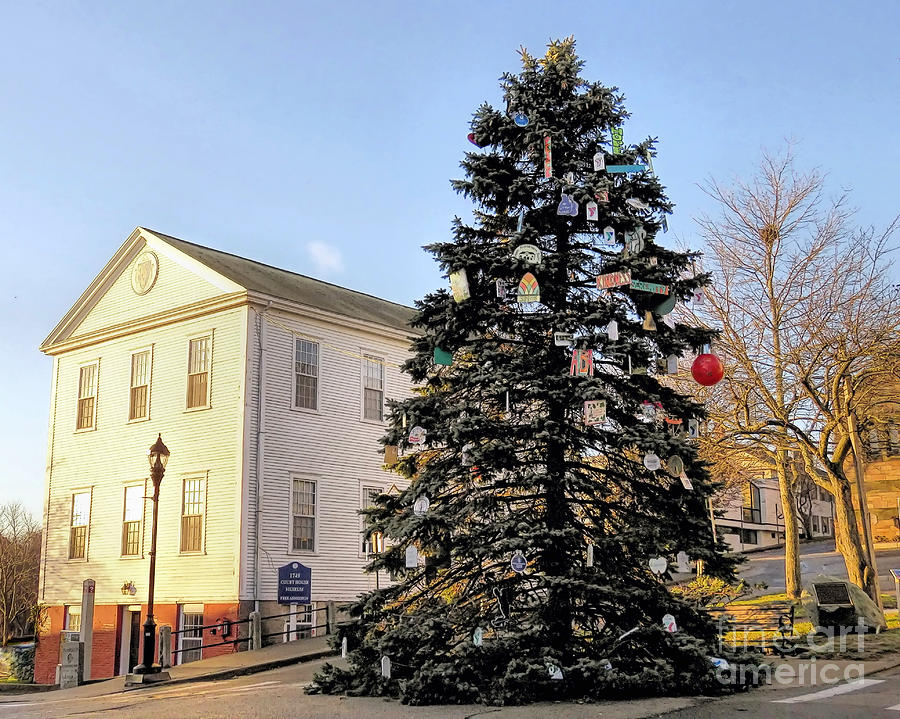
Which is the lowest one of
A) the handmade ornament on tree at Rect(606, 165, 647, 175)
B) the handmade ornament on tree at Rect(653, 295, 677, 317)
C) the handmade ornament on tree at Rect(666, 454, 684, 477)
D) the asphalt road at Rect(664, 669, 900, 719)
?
the asphalt road at Rect(664, 669, 900, 719)

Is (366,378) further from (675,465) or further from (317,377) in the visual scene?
(675,465)

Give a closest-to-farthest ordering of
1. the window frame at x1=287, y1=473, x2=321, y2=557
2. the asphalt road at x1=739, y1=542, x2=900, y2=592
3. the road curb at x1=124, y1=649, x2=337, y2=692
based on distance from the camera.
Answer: the road curb at x1=124, y1=649, x2=337, y2=692
the window frame at x1=287, y1=473, x2=321, y2=557
the asphalt road at x1=739, y1=542, x2=900, y2=592

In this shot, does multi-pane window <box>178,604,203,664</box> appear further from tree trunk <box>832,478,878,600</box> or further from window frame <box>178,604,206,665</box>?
tree trunk <box>832,478,878,600</box>

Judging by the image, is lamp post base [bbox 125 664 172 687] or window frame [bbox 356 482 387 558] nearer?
lamp post base [bbox 125 664 172 687]

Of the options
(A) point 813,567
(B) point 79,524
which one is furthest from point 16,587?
(A) point 813,567

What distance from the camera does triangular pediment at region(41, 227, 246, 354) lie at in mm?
26016

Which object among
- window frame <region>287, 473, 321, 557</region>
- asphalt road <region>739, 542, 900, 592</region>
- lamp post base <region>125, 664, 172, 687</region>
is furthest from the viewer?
asphalt road <region>739, 542, 900, 592</region>

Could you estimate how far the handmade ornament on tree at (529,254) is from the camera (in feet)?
40.8

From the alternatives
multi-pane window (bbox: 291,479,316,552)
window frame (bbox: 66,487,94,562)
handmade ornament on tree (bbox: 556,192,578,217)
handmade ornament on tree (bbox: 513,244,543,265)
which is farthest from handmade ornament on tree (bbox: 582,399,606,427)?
window frame (bbox: 66,487,94,562)

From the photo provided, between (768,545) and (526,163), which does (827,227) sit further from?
(768,545)

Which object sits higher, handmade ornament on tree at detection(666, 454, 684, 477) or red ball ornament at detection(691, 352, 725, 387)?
red ball ornament at detection(691, 352, 725, 387)

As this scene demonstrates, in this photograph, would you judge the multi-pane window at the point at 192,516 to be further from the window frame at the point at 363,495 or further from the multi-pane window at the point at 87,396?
the multi-pane window at the point at 87,396

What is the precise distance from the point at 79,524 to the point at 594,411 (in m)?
21.3

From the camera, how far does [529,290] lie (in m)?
12.4
